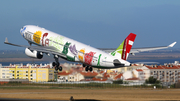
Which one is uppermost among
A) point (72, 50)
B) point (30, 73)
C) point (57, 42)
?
point (57, 42)

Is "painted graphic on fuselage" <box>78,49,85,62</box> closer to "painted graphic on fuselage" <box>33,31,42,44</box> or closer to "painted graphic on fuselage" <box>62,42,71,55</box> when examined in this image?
"painted graphic on fuselage" <box>62,42,71,55</box>

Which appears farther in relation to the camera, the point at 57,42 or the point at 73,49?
the point at 57,42

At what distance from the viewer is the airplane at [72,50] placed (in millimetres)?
52000

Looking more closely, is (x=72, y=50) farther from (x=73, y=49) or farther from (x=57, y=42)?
(x=57, y=42)

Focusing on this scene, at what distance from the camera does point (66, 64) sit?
225 feet

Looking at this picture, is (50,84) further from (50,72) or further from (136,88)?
(136,88)

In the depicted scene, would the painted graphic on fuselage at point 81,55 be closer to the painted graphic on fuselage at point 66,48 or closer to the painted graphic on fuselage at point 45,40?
the painted graphic on fuselage at point 66,48

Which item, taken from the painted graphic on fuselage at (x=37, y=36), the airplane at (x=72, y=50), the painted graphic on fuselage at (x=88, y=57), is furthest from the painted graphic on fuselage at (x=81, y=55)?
the painted graphic on fuselage at (x=37, y=36)

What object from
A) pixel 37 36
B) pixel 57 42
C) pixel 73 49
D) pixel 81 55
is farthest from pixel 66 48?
pixel 37 36

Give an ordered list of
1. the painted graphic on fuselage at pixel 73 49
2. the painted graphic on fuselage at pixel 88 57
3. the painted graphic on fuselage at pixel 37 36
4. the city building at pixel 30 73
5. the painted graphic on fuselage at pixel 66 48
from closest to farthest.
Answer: the painted graphic on fuselage at pixel 88 57
the painted graphic on fuselage at pixel 73 49
the painted graphic on fuselage at pixel 66 48
the painted graphic on fuselage at pixel 37 36
the city building at pixel 30 73

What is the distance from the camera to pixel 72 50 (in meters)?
57.6

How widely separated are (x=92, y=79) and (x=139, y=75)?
18771mm

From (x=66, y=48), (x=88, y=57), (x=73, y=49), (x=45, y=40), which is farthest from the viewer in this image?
(x=45, y=40)

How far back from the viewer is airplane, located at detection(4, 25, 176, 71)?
52.0m
